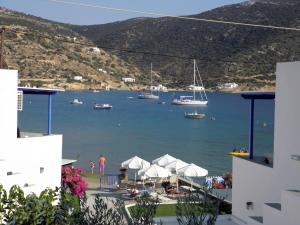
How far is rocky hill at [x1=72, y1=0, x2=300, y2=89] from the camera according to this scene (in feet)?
410

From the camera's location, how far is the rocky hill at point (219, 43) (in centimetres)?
12494

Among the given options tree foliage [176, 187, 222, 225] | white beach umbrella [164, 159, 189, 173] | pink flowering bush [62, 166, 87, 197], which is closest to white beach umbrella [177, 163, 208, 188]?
white beach umbrella [164, 159, 189, 173]

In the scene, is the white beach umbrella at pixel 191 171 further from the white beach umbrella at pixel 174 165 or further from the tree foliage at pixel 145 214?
the tree foliage at pixel 145 214

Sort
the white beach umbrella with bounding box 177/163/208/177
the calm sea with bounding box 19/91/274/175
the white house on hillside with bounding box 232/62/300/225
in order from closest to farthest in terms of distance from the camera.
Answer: the white house on hillside with bounding box 232/62/300/225 → the white beach umbrella with bounding box 177/163/208/177 → the calm sea with bounding box 19/91/274/175

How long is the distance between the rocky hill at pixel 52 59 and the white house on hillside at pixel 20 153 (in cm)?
8781

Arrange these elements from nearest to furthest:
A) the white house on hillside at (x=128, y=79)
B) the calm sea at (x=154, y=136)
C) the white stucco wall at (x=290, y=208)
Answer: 1. the white stucco wall at (x=290, y=208)
2. the calm sea at (x=154, y=136)
3. the white house on hillside at (x=128, y=79)

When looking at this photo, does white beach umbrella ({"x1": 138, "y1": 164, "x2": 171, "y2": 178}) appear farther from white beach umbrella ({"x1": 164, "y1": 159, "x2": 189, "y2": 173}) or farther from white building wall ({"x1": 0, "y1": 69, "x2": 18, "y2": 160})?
white building wall ({"x1": 0, "y1": 69, "x2": 18, "y2": 160})

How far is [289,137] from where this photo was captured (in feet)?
33.4

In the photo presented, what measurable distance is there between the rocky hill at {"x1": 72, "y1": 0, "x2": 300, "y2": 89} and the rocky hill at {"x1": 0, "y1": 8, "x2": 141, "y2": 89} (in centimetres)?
944

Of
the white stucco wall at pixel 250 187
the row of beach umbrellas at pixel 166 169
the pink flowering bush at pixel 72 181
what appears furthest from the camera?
the row of beach umbrellas at pixel 166 169

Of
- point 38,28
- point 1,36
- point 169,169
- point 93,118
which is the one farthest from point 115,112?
point 1,36

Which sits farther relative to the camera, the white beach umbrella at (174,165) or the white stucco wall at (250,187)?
the white beach umbrella at (174,165)

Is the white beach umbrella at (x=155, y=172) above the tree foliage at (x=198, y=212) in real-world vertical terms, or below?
below

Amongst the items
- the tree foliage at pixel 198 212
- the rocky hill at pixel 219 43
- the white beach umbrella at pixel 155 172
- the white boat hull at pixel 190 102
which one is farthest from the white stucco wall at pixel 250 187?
the white boat hull at pixel 190 102
